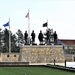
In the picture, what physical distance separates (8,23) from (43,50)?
765 cm

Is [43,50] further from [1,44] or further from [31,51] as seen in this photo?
[1,44]

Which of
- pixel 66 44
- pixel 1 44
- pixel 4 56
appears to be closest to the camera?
pixel 4 56

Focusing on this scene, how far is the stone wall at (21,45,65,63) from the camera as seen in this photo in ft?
159

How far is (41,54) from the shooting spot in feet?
160

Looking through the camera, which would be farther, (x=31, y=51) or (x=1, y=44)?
(x=1, y=44)

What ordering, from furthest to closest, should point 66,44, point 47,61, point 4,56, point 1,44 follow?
point 66,44, point 1,44, point 4,56, point 47,61

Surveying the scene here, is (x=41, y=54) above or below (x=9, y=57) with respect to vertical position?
above

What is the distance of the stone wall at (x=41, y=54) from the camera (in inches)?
1906

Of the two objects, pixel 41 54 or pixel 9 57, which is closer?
pixel 41 54

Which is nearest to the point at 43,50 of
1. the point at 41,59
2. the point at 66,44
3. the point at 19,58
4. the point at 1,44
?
the point at 41,59

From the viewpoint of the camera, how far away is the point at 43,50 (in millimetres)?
48906

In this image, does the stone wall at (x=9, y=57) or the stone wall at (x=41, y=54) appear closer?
the stone wall at (x=41, y=54)

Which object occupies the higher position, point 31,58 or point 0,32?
point 0,32

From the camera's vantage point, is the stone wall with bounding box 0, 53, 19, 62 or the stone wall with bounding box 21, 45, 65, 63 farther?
the stone wall with bounding box 0, 53, 19, 62
